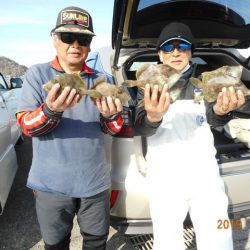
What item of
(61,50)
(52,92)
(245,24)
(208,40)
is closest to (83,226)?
(52,92)

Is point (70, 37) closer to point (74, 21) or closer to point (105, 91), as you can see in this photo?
point (74, 21)

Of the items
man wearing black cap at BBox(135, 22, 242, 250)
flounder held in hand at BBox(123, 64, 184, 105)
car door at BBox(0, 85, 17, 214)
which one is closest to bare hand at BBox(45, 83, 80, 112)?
flounder held in hand at BBox(123, 64, 184, 105)

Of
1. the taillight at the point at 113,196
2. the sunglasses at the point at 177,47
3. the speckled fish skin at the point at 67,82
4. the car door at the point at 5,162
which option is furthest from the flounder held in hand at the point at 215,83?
the car door at the point at 5,162

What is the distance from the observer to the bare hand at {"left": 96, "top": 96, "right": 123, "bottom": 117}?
6.97ft

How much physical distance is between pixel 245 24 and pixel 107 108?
2.62 meters

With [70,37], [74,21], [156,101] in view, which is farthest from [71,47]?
[156,101]

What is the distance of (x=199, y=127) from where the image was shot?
249 cm

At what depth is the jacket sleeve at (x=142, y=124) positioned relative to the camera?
233 cm

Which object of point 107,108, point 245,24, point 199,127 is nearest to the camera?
point 107,108

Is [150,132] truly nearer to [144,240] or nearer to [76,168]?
[76,168]

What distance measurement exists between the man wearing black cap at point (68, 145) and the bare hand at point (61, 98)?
9.2 inches

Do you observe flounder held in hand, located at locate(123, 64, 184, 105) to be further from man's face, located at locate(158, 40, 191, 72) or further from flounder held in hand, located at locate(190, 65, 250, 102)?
man's face, located at locate(158, 40, 191, 72)

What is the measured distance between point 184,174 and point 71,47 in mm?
1139

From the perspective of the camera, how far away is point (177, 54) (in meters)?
2.57
